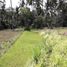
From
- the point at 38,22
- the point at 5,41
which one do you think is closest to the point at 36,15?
the point at 38,22

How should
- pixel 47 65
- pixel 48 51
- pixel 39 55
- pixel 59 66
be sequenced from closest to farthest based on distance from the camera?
pixel 59 66, pixel 47 65, pixel 39 55, pixel 48 51

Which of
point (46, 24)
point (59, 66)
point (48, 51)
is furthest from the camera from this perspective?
point (46, 24)

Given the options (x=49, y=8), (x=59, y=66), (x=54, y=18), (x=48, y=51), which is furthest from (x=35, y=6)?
(x=59, y=66)

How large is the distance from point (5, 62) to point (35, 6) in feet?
183

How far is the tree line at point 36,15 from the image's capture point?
190ft

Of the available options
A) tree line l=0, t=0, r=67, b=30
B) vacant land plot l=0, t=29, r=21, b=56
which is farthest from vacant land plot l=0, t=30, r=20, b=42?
tree line l=0, t=0, r=67, b=30

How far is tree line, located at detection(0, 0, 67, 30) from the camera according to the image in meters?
57.9

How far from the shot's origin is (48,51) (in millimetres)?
13148

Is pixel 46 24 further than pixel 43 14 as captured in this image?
No

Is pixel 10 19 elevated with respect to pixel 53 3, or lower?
Result: lower

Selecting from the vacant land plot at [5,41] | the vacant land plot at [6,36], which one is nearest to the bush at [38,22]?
the vacant land plot at [6,36]

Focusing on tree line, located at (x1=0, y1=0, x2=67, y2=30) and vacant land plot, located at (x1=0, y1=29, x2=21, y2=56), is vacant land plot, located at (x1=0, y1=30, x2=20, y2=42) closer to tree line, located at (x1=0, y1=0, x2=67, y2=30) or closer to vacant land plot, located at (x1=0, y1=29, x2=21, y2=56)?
vacant land plot, located at (x1=0, y1=29, x2=21, y2=56)

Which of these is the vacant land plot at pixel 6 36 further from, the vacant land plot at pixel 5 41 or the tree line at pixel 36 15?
the tree line at pixel 36 15

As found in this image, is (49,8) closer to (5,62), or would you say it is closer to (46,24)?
(46,24)
